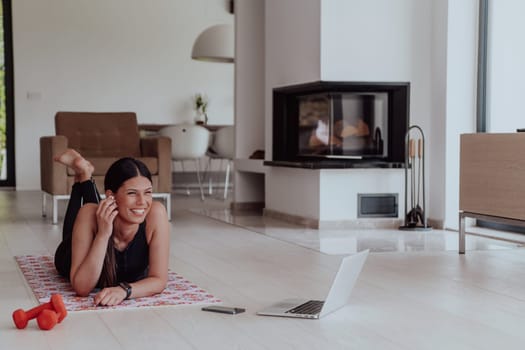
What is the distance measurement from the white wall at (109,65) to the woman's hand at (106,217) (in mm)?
7089

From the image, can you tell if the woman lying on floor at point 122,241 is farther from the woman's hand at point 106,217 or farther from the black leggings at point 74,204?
the black leggings at point 74,204

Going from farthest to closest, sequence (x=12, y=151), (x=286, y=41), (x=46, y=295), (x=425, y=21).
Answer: (x=12, y=151) → (x=286, y=41) → (x=425, y=21) → (x=46, y=295)

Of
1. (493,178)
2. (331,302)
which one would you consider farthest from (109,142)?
(331,302)

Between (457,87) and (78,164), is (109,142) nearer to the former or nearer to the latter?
(457,87)

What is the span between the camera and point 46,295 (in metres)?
3.16

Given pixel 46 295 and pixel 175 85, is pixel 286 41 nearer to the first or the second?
pixel 46 295

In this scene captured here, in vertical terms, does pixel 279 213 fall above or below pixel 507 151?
below

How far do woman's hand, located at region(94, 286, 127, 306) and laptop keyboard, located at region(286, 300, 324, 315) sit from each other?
1.97 feet

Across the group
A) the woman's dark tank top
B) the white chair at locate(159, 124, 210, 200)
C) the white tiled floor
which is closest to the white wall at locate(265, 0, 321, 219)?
the white tiled floor

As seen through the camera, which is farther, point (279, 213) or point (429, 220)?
point (279, 213)

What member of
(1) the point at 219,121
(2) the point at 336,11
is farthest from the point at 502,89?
(1) the point at 219,121

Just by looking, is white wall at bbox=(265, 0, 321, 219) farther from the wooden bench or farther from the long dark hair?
the long dark hair

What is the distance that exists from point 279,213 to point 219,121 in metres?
4.30

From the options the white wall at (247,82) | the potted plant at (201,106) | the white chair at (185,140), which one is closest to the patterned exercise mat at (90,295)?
the white wall at (247,82)
